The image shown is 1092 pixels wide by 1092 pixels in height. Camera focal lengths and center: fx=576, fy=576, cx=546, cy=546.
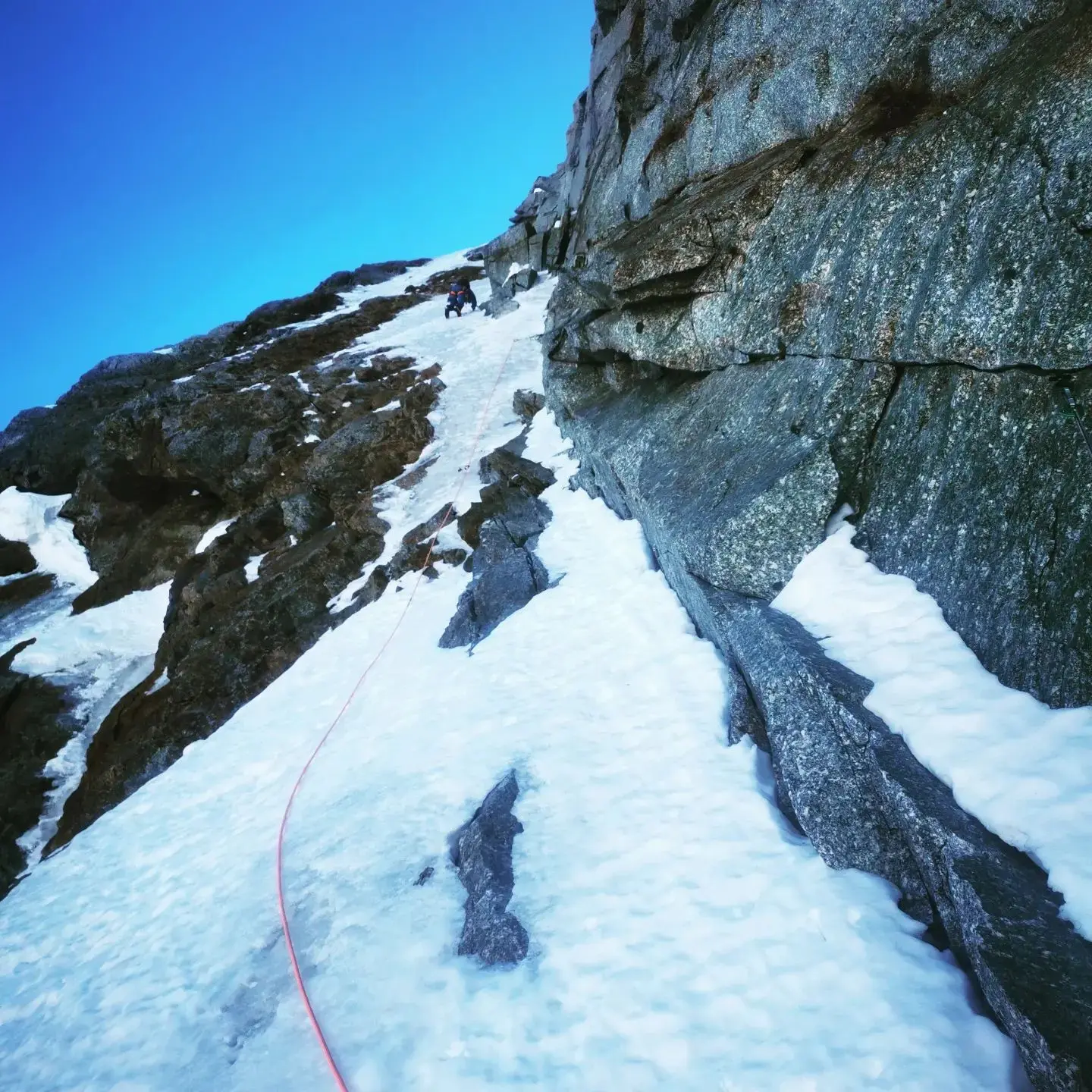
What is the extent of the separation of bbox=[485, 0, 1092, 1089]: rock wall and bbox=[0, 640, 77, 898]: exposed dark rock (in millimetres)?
21890

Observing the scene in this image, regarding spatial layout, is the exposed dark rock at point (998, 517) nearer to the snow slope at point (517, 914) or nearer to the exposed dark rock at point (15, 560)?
the snow slope at point (517, 914)

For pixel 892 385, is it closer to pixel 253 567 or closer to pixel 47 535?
pixel 253 567

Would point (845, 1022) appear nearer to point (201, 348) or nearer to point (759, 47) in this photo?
point (759, 47)

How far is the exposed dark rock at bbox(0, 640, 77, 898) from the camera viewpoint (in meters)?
18.3

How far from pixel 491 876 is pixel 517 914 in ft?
1.90

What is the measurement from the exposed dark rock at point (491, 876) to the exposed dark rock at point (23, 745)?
697 inches

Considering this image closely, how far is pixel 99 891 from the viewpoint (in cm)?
1020

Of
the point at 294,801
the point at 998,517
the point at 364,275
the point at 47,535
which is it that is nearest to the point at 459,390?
the point at 294,801

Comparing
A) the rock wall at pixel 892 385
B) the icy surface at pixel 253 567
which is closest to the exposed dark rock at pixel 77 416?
the icy surface at pixel 253 567

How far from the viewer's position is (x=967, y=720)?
506 centimetres

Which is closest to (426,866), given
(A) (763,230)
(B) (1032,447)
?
(B) (1032,447)

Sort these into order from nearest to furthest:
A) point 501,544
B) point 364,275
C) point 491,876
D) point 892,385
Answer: point 491,876, point 892,385, point 501,544, point 364,275

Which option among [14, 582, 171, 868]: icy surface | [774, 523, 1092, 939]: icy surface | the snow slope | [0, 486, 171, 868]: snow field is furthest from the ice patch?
[774, 523, 1092, 939]: icy surface

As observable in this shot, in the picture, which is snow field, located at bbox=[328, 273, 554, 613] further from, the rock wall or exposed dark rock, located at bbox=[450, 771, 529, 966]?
exposed dark rock, located at bbox=[450, 771, 529, 966]
